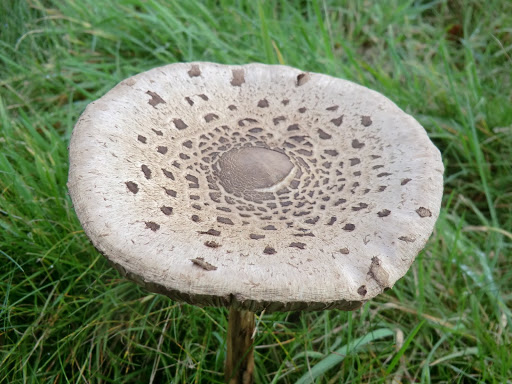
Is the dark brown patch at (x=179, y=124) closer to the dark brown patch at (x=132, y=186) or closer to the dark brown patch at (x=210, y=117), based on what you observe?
the dark brown patch at (x=210, y=117)

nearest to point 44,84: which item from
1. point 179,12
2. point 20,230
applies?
point 179,12

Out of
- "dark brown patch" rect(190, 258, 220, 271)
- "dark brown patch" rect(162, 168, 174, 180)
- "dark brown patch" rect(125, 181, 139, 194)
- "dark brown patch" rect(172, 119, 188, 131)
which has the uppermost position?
"dark brown patch" rect(125, 181, 139, 194)

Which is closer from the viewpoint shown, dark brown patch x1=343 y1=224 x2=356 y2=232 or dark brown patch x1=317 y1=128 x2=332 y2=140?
dark brown patch x1=343 y1=224 x2=356 y2=232

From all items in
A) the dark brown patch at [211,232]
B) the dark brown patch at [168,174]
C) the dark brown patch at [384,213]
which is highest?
the dark brown patch at [168,174]

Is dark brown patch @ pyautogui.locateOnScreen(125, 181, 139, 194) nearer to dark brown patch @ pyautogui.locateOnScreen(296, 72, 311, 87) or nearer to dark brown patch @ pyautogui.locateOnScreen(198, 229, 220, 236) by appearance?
dark brown patch @ pyautogui.locateOnScreen(198, 229, 220, 236)

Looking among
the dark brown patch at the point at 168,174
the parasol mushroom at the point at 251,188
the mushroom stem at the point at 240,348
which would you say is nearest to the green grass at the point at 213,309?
the mushroom stem at the point at 240,348

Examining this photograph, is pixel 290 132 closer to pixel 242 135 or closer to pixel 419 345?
pixel 242 135

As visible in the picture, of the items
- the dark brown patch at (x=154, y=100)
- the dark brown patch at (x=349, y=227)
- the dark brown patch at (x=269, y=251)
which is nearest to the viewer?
the dark brown patch at (x=269, y=251)

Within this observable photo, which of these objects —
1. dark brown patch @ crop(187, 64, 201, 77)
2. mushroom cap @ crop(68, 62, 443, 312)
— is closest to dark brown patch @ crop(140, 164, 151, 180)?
mushroom cap @ crop(68, 62, 443, 312)
